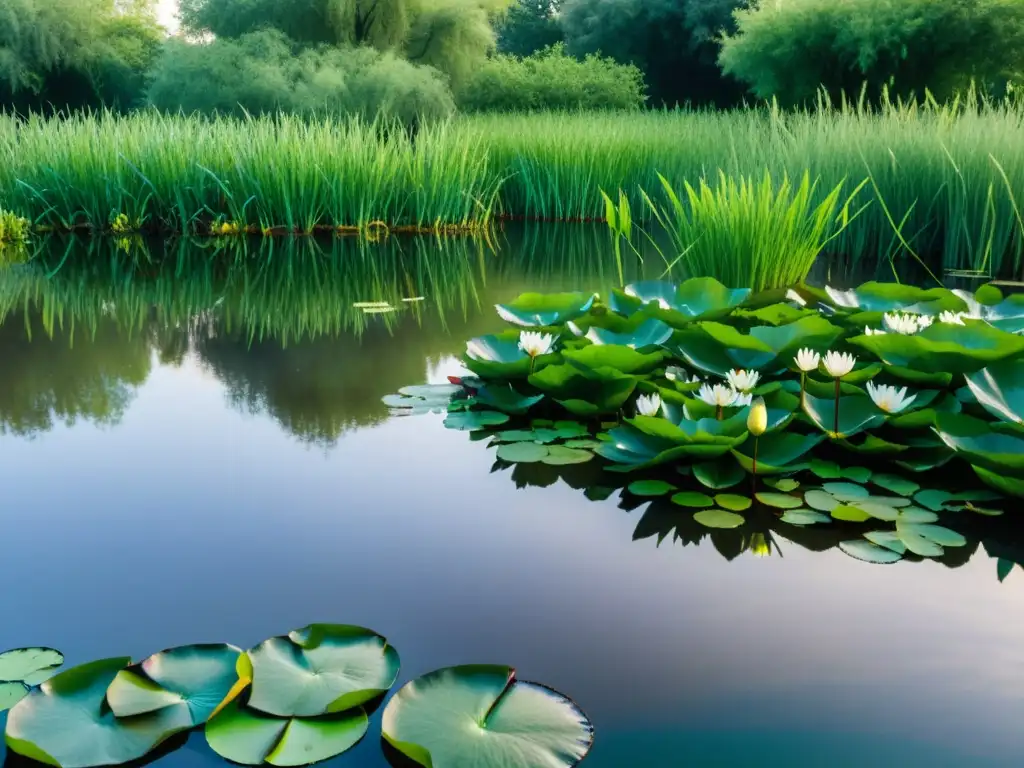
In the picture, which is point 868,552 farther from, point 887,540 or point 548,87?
point 548,87

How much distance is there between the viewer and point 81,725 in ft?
3.13

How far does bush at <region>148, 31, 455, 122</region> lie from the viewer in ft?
33.0

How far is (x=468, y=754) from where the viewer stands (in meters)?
0.91

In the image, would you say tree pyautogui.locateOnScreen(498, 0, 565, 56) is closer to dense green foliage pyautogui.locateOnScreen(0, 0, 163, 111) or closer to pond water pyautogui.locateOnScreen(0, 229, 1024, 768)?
dense green foliage pyautogui.locateOnScreen(0, 0, 163, 111)

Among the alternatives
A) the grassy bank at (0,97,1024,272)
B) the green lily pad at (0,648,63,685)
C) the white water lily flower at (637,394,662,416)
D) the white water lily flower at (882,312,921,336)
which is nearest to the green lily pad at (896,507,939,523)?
the white water lily flower at (637,394,662,416)

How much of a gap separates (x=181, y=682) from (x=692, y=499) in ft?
2.99

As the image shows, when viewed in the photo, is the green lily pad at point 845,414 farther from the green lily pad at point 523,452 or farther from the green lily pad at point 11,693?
the green lily pad at point 11,693

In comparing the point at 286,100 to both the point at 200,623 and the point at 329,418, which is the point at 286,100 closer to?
the point at 329,418

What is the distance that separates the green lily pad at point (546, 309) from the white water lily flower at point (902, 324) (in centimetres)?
75

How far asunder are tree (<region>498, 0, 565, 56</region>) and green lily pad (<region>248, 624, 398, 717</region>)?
22015 millimetres

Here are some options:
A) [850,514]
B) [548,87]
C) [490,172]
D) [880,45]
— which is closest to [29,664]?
[850,514]

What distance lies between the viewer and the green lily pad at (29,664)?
3.37 feet

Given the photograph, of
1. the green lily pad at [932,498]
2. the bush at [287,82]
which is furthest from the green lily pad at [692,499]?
the bush at [287,82]

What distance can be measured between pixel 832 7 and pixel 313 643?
440 inches
